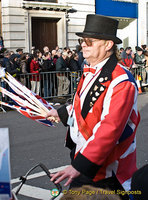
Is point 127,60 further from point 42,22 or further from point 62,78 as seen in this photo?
point 42,22

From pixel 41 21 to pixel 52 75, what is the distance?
34.2 ft

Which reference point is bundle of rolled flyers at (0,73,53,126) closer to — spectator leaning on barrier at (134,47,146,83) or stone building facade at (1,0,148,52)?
spectator leaning on barrier at (134,47,146,83)

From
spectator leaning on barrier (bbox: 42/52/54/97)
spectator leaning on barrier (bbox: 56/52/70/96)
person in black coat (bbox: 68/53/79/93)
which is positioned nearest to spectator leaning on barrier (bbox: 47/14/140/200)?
spectator leaning on barrier (bbox: 42/52/54/97)

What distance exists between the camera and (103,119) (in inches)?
83.2

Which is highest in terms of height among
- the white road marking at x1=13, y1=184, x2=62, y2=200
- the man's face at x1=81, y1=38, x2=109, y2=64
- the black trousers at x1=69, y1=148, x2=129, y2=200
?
the man's face at x1=81, y1=38, x2=109, y2=64

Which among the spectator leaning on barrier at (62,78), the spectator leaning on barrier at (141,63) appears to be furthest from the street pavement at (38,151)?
the spectator leaning on barrier at (141,63)

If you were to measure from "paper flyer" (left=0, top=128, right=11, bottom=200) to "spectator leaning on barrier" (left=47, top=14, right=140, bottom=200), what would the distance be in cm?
67

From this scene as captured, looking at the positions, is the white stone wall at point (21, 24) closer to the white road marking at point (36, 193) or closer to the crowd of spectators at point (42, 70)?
the crowd of spectators at point (42, 70)

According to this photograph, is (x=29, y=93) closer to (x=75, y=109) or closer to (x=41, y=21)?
(x=75, y=109)

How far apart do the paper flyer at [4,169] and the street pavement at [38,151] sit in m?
2.68

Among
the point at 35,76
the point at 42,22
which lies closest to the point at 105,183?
the point at 35,76

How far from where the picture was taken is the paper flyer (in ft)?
4.50

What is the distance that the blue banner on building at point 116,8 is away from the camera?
2353 centimetres

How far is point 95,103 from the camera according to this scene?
2.22m
